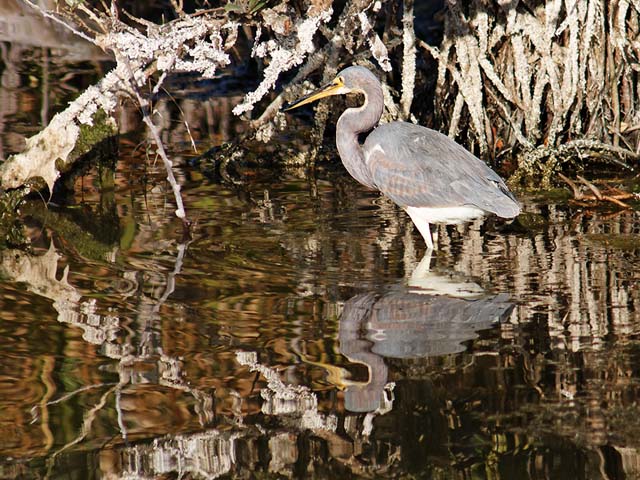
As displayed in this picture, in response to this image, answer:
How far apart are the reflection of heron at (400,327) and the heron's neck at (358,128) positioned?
164 centimetres

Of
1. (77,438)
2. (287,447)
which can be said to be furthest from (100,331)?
(287,447)

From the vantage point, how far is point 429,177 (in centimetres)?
748

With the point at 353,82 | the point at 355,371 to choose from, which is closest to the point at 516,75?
the point at 353,82

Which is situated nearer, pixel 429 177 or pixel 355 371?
pixel 355 371

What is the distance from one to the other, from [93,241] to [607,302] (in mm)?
3489

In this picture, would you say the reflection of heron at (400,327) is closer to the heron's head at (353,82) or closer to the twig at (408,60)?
the heron's head at (353,82)

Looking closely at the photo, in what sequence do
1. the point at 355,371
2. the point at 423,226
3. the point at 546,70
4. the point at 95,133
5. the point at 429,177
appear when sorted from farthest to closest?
the point at 546,70 → the point at 95,133 → the point at 423,226 → the point at 429,177 → the point at 355,371

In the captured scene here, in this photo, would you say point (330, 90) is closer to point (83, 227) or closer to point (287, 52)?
point (287, 52)

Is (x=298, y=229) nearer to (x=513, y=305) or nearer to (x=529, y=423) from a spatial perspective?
(x=513, y=305)

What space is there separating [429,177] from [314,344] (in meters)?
2.17

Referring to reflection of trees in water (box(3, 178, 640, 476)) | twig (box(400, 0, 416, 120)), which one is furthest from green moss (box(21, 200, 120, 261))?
twig (box(400, 0, 416, 120))

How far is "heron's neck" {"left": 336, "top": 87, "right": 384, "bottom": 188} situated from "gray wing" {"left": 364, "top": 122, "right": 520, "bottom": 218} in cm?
22

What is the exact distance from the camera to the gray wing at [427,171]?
734 centimetres

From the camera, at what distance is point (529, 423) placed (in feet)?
15.5
